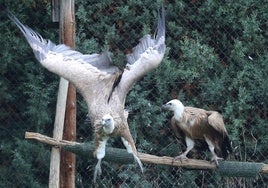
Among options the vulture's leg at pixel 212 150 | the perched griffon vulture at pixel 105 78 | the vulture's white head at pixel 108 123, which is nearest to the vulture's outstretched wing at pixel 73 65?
the perched griffon vulture at pixel 105 78

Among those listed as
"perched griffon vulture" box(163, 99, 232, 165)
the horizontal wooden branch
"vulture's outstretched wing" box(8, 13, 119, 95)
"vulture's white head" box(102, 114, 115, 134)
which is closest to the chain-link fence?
"perched griffon vulture" box(163, 99, 232, 165)

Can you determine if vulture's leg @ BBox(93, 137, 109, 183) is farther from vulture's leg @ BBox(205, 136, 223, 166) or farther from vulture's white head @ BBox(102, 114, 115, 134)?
vulture's leg @ BBox(205, 136, 223, 166)

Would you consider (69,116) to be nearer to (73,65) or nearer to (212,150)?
(73,65)

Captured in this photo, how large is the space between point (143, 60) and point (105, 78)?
0.33 meters

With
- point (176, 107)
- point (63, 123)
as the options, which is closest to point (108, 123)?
point (176, 107)

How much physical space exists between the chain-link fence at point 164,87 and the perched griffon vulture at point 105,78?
3.44 feet

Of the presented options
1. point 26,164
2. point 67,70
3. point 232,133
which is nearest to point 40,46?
point 67,70

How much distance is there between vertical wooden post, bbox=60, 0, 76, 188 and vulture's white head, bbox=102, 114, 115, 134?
2.63ft

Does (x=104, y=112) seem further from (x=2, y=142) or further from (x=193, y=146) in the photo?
(x=2, y=142)

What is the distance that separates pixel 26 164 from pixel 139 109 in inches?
41.3

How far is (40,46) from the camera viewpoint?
305 inches

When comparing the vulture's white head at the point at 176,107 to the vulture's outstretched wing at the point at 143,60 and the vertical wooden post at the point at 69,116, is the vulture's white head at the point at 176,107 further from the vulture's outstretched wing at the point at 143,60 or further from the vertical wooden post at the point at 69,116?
the vertical wooden post at the point at 69,116

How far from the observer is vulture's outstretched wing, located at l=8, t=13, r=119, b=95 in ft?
25.0

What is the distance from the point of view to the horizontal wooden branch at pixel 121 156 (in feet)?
25.5
